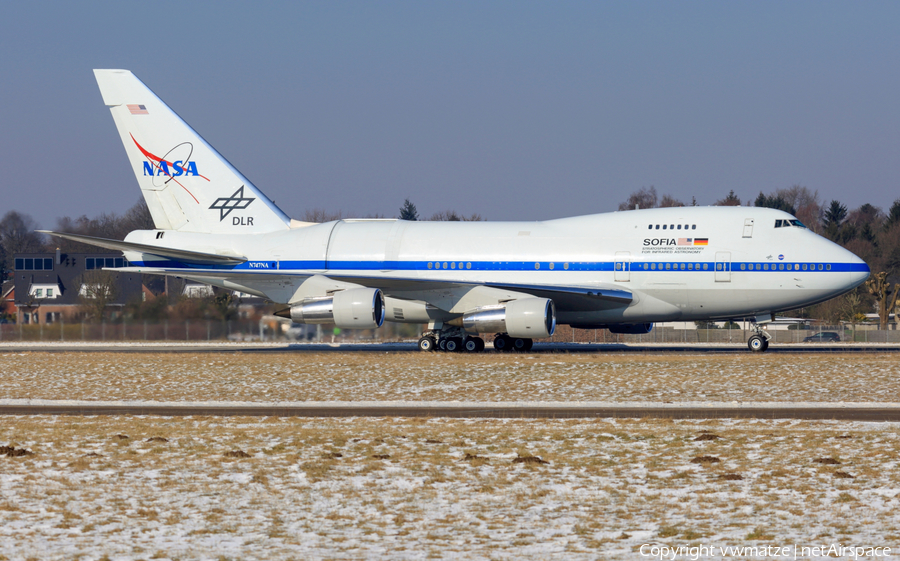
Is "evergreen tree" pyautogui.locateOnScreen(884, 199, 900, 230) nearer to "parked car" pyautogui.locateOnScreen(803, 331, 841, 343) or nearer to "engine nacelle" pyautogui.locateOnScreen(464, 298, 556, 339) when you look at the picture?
"parked car" pyautogui.locateOnScreen(803, 331, 841, 343)

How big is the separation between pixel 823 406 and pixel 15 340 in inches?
1536

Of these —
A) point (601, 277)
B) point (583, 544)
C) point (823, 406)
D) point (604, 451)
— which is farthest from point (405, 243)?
point (583, 544)

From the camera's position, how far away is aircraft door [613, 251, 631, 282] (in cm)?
3039

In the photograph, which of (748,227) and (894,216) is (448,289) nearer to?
(748,227)

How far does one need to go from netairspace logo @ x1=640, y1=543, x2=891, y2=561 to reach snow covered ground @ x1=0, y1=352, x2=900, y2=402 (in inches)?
436

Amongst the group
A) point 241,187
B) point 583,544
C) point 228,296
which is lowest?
point 583,544

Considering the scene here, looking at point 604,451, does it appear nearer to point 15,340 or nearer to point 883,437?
point 883,437

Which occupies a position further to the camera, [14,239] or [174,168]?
[14,239]

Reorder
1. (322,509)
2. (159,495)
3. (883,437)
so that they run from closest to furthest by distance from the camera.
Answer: (322,509)
(159,495)
(883,437)

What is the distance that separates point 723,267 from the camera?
1170 inches

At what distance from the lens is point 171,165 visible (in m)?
34.9

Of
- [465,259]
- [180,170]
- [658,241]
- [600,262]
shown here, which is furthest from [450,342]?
[180,170]

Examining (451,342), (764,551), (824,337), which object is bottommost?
(764,551)

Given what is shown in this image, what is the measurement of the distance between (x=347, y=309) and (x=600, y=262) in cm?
908
